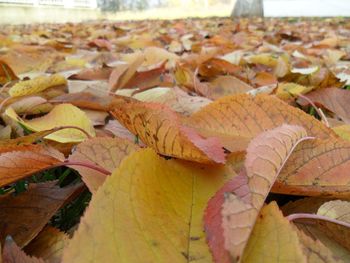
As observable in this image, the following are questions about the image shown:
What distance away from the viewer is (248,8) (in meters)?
10.0

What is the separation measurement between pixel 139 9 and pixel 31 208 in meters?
13.2

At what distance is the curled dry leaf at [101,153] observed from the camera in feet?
1.39

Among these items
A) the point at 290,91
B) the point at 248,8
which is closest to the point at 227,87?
the point at 290,91

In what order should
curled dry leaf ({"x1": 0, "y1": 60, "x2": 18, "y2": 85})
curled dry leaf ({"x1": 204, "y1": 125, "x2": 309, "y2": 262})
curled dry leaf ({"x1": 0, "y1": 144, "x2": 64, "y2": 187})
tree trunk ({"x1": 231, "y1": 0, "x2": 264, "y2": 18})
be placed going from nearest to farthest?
curled dry leaf ({"x1": 204, "y1": 125, "x2": 309, "y2": 262})
curled dry leaf ({"x1": 0, "y1": 144, "x2": 64, "y2": 187})
curled dry leaf ({"x1": 0, "y1": 60, "x2": 18, "y2": 85})
tree trunk ({"x1": 231, "y1": 0, "x2": 264, "y2": 18})

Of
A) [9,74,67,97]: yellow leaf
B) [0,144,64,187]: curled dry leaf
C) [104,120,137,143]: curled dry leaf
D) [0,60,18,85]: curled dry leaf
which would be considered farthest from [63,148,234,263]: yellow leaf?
[0,60,18,85]: curled dry leaf

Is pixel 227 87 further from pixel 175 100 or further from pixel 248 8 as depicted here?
pixel 248 8

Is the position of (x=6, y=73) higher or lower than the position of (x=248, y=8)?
higher

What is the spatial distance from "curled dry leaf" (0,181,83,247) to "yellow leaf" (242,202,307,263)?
0.58 feet

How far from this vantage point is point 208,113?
542mm

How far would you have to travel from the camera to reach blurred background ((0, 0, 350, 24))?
30.6 ft

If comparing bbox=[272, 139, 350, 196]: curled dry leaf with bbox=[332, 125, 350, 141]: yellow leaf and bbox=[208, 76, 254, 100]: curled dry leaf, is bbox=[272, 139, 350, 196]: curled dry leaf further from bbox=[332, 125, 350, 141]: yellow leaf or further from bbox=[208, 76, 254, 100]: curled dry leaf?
bbox=[208, 76, 254, 100]: curled dry leaf

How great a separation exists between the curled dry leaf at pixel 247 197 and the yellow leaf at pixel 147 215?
0.08ft

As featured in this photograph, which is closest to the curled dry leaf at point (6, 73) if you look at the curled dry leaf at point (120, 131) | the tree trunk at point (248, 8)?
the curled dry leaf at point (120, 131)

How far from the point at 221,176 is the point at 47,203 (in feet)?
0.54
